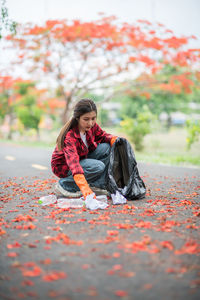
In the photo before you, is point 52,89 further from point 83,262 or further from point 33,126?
point 83,262

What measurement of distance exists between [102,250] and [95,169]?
1.69m

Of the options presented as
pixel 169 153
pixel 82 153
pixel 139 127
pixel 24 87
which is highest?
pixel 24 87

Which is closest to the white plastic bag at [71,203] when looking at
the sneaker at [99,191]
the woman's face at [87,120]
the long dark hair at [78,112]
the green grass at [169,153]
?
the sneaker at [99,191]

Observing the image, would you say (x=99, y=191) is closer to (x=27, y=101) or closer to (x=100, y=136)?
(x=100, y=136)

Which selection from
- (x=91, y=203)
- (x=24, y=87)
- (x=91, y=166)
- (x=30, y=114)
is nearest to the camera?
(x=91, y=203)

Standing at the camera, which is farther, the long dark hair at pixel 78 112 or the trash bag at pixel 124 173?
the trash bag at pixel 124 173

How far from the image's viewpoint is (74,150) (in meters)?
3.63

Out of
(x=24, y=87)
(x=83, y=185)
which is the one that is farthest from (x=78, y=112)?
(x=24, y=87)

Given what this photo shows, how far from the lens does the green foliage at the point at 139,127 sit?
448 inches

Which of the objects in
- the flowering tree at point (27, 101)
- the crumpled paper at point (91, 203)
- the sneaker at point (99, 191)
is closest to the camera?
the crumpled paper at point (91, 203)

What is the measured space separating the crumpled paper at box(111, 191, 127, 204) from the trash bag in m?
0.09

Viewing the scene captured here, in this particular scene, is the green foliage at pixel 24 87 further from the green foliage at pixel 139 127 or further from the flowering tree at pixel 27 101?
the green foliage at pixel 139 127

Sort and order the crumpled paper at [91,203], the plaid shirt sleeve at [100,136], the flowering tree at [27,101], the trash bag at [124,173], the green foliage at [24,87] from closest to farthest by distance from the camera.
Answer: the crumpled paper at [91,203], the trash bag at [124,173], the plaid shirt sleeve at [100,136], the flowering tree at [27,101], the green foliage at [24,87]

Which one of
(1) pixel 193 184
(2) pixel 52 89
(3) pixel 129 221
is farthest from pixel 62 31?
(3) pixel 129 221
